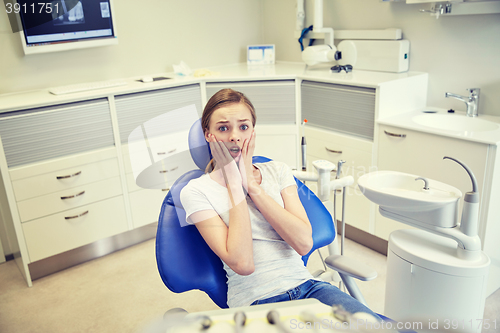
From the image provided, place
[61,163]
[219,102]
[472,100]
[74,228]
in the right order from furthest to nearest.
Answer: [74,228] < [61,163] < [472,100] < [219,102]

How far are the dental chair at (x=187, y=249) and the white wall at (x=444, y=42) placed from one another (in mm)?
1555

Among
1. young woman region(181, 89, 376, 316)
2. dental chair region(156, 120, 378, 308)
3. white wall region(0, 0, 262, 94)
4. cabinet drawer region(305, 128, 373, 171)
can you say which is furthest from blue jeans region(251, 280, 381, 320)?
white wall region(0, 0, 262, 94)

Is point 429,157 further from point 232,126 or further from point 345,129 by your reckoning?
point 232,126

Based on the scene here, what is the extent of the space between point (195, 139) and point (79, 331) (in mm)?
1297

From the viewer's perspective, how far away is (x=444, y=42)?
7.98 ft

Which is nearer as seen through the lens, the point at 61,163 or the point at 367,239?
the point at 61,163

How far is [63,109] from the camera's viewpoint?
92.7 inches

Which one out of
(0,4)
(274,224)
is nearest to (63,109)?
(0,4)

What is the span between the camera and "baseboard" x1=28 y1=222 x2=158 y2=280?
2537mm

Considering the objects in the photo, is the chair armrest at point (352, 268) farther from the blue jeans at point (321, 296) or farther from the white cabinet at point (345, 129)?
the white cabinet at point (345, 129)

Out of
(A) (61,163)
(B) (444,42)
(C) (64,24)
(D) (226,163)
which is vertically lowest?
(A) (61,163)

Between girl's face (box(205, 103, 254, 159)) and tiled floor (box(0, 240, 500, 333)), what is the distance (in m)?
1.08

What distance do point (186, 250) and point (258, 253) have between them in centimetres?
23

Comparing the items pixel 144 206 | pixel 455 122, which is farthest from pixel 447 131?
pixel 144 206
